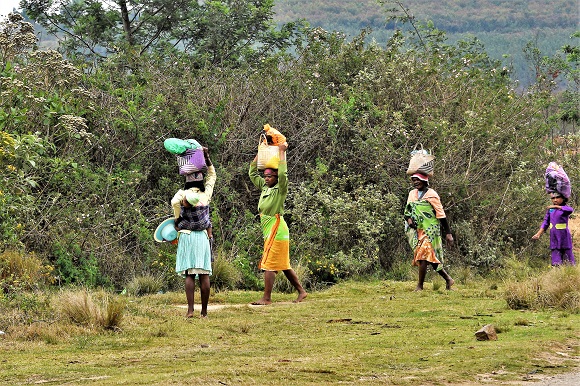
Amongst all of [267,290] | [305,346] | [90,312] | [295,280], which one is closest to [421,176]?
[295,280]

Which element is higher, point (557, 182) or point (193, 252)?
point (557, 182)

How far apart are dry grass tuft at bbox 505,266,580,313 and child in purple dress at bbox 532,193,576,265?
340cm

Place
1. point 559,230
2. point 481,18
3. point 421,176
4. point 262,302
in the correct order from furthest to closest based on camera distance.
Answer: point 481,18 < point 559,230 < point 421,176 < point 262,302

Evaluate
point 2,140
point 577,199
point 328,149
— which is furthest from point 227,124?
point 577,199

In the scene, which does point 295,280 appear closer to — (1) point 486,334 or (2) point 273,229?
(2) point 273,229

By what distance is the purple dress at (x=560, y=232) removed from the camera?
49.5 feet

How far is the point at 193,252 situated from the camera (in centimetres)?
1119

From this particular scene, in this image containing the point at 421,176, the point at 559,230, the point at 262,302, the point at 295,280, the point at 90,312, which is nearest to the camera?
the point at 90,312

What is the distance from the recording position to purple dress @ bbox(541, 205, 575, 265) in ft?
49.5

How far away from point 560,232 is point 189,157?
686cm

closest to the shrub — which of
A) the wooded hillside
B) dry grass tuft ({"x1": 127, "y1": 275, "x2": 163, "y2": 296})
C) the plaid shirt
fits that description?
the wooded hillside

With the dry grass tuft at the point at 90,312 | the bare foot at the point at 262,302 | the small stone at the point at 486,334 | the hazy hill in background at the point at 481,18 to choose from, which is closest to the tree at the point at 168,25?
the bare foot at the point at 262,302

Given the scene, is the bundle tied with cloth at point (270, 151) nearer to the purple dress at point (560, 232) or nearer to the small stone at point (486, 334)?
the small stone at point (486, 334)

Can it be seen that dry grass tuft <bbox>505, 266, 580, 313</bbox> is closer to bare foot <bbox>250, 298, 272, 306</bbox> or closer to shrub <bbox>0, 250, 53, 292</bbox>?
bare foot <bbox>250, 298, 272, 306</bbox>
